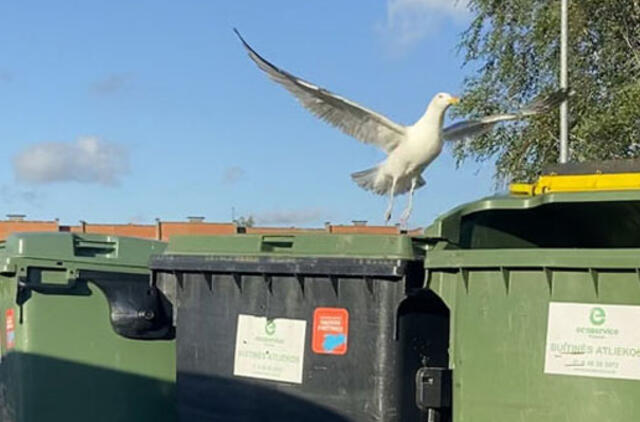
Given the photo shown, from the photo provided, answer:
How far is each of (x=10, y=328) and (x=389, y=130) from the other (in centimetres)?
389

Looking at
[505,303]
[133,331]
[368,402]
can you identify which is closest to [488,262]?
[505,303]

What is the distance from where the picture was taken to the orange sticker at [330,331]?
4.38 metres

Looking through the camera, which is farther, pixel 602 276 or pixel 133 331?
pixel 133 331

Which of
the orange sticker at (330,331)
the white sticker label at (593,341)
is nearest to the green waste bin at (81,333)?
the orange sticker at (330,331)

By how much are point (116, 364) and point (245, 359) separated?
3.61ft

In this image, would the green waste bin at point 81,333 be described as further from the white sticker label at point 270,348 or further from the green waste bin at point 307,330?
the white sticker label at point 270,348

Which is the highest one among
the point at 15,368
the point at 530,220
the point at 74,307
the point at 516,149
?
the point at 516,149

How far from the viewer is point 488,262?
3.98 metres

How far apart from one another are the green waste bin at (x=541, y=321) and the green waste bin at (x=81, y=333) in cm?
175

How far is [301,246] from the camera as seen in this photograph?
4598mm

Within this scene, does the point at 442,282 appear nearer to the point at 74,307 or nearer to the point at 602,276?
the point at 602,276

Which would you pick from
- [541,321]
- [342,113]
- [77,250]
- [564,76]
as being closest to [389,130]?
[342,113]

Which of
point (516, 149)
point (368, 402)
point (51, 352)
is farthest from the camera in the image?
point (516, 149)

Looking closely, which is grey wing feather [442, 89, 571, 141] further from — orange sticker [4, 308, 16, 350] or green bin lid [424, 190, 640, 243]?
orange sticker [4, 308, 16, 350]
